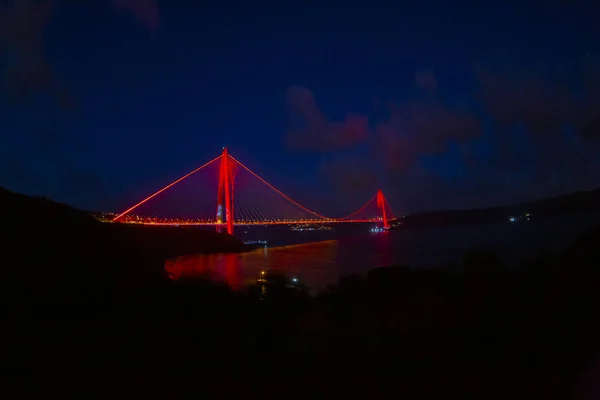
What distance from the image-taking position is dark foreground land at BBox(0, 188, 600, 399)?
370 cm

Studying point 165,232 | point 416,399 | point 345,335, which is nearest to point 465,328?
point 345,335

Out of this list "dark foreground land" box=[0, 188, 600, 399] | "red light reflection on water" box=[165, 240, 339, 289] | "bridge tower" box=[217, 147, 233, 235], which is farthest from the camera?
"bridge tower" box=[217, 147, 233, 235]

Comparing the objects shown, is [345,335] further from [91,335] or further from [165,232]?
[165,232]

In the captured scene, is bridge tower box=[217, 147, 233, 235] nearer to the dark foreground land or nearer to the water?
the water

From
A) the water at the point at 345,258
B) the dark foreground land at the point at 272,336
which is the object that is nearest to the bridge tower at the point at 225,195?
the water at the point at 345,258

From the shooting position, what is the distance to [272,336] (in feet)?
15.4

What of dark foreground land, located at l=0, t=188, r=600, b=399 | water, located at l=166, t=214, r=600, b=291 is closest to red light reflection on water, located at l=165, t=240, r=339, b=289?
water, located at l=166, t=214, r=600, b=291

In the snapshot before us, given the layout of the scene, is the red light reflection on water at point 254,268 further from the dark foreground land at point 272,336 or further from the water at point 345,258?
the dark foreground land at point 272,336

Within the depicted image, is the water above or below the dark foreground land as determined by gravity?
above

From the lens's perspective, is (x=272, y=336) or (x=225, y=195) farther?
(x=225, y=195)

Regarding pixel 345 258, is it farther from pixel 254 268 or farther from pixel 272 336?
pixel 272 336

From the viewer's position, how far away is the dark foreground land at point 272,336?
3695 millimetres

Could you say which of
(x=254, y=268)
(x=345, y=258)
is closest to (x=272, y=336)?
(x=254, y=268)

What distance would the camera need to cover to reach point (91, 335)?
4488 mm
